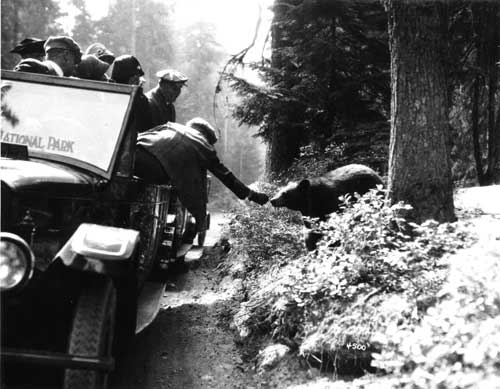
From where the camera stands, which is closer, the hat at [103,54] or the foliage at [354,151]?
the hat at [103,54]

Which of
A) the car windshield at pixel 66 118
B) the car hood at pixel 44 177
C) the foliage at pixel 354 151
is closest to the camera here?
the car hood at pixel 44 177

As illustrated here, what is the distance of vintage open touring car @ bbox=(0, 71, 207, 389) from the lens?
3077 millimetres

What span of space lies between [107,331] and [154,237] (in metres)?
2.39

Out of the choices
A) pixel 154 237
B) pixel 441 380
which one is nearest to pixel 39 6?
pixel 154 237

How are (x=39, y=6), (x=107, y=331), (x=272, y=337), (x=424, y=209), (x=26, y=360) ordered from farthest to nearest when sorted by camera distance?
(x=39, y=6)
(x=424, y=209)
(x=272, y=337)
(x=107, y=331)
(x=26, y=360)

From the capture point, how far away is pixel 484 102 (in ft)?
44.6

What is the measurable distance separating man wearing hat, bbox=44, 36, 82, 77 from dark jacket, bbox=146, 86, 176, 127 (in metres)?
1.21

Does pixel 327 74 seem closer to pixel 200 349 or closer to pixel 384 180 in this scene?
pixel 384 180

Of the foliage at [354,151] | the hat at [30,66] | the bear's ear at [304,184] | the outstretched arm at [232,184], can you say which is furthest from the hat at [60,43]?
the foliage at [354,151]

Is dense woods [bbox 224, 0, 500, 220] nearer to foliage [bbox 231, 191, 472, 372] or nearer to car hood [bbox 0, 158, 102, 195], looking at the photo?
foliage [bbox 231, 191, 472, 372]

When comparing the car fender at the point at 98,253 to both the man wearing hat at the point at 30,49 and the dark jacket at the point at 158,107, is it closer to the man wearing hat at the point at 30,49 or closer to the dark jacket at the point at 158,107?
the dark jacket at the point at 158,107

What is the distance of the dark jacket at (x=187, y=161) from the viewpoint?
5750 mm

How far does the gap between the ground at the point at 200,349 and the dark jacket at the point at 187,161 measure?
1039mm

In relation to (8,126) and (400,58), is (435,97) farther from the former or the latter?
(8,126)
